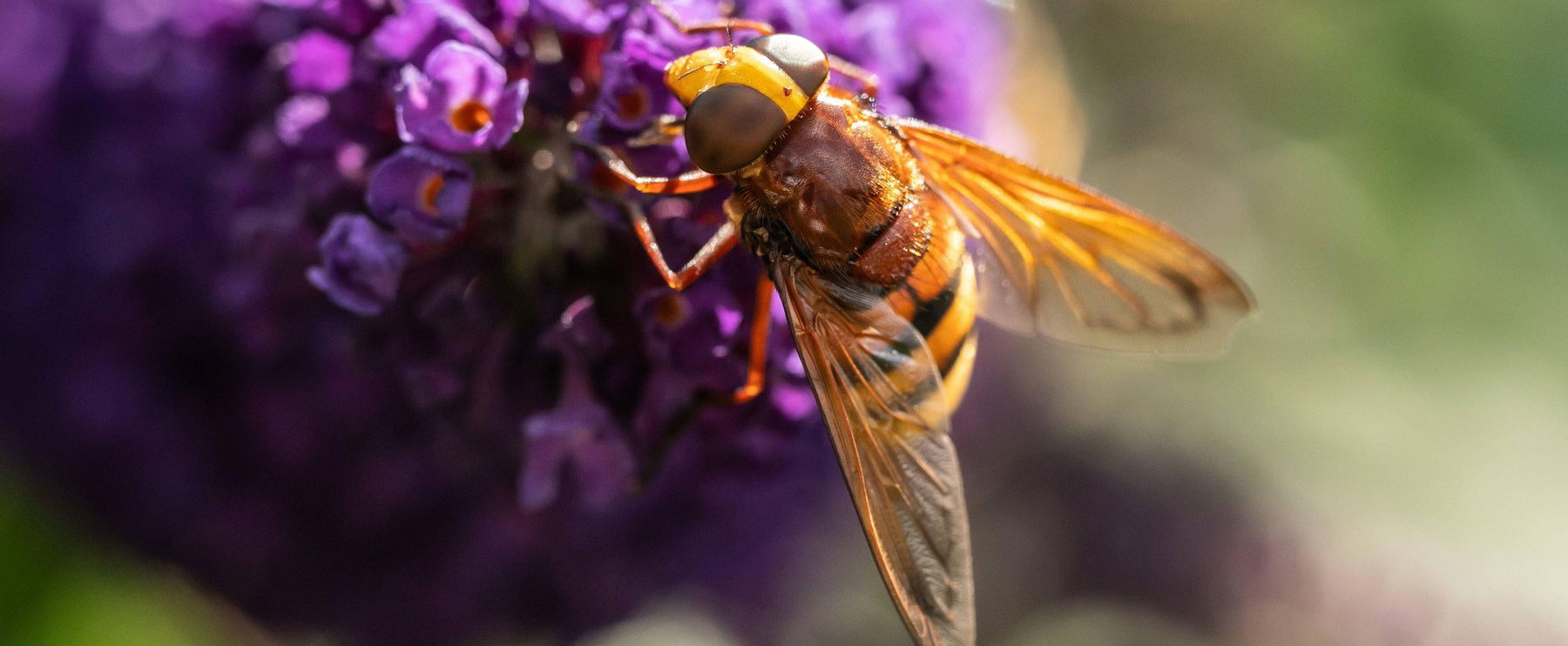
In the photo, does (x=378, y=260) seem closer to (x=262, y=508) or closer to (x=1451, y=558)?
(x=262, y=508)

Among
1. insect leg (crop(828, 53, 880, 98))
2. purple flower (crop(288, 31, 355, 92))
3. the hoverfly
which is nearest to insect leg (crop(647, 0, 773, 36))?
the hoverfly

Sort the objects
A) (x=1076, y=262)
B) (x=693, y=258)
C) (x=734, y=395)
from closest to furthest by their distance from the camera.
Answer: (x=693, y=258) → (x=734, y=395) → (x=1076, y=262)

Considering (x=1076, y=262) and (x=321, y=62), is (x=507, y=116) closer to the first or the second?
(x=321, y=62)

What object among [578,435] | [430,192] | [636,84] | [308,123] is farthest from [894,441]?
[308,123]

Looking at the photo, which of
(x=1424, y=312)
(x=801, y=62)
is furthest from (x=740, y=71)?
(x=1424, y=312)

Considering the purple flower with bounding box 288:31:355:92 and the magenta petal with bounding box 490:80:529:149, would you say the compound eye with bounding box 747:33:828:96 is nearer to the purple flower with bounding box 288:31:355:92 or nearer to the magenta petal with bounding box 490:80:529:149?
the magenta petal with bounding box 490:80:529:149

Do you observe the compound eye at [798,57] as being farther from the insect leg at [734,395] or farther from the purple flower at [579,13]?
the insect leg at [734,395]

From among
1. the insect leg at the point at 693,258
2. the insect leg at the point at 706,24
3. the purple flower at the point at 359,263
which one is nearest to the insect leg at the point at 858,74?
the insect leg at the point at 706,24
